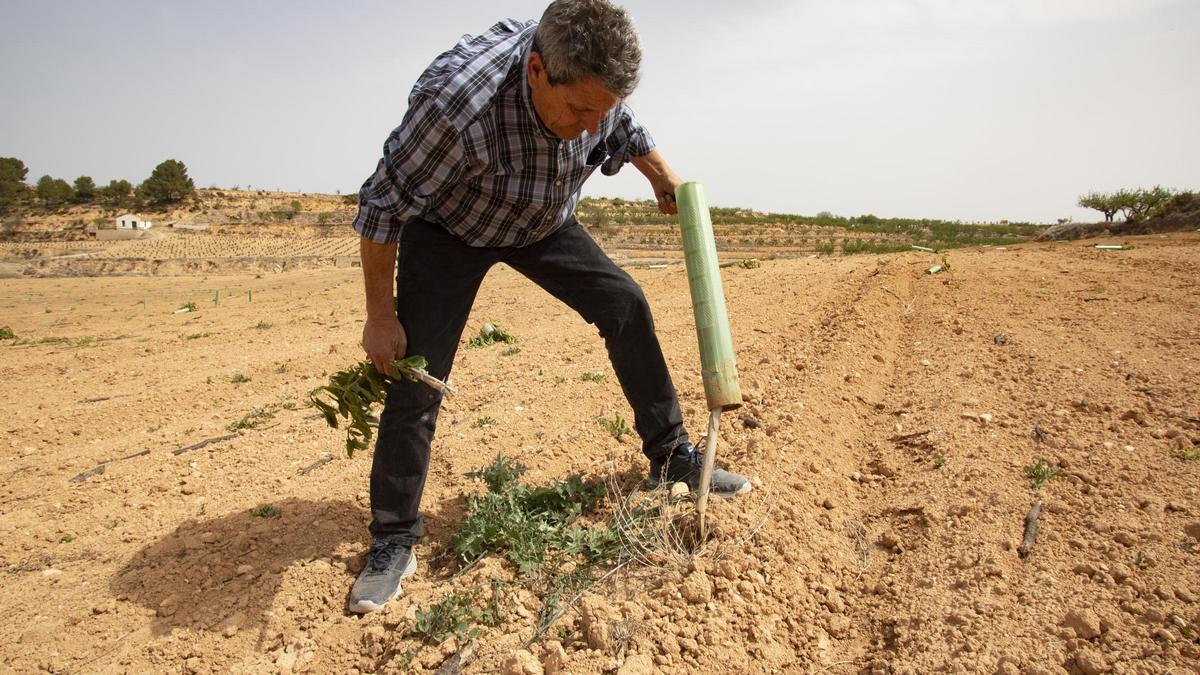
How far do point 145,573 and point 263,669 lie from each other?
2.77 feet

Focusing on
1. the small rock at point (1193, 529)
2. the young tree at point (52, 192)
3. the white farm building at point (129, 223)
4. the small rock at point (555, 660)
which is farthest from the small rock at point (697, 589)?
the young tree at point (52, 192)

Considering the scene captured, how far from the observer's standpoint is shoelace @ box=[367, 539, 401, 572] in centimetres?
235

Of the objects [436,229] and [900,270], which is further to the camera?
[900,270]

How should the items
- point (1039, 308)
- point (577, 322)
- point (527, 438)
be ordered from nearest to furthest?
point (527, 438), point (1039, 308), point (577, 322)

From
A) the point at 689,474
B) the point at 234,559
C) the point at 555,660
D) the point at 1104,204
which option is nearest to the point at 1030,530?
the point at 689,474

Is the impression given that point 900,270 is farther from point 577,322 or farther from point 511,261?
point 511,261

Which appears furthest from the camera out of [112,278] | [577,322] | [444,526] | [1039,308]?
[112,278]

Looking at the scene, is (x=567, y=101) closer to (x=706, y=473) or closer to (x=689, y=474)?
(x=706, y=473)

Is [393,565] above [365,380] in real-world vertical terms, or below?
below

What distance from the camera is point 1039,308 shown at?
4.97 metres

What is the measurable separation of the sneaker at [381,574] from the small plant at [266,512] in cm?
68

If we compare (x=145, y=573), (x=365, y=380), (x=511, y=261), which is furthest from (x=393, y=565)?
(x=511, y=261)

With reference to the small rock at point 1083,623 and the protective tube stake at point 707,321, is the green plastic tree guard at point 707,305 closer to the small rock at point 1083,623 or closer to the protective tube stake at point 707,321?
the protective tube stake at point 707,321

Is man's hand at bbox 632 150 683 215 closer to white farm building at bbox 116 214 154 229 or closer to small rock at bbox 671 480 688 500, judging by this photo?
small rock at bbox 671 480 688 500
